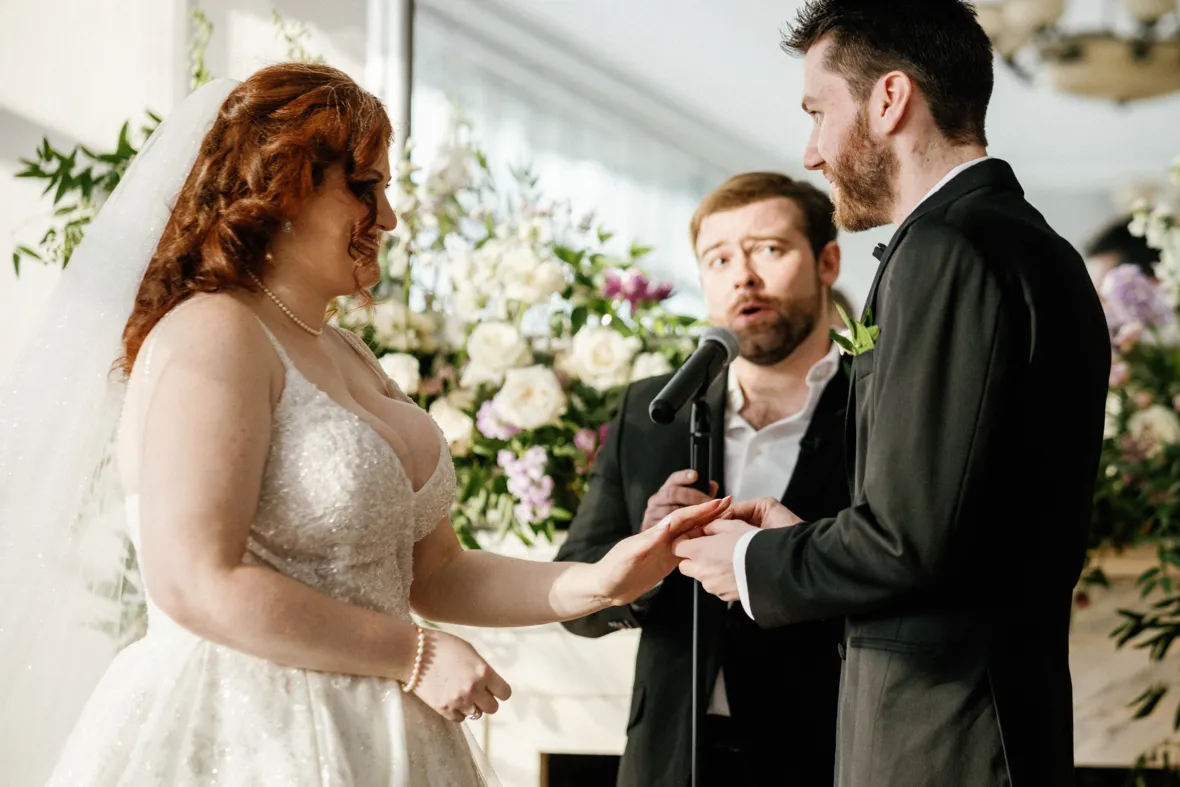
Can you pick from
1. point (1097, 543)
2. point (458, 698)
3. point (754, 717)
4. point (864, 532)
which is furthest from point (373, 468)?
point (1097, 543)

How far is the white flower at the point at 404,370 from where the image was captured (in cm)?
315

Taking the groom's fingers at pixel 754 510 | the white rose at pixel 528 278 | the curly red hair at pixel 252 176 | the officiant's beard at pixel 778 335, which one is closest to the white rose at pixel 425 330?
the white rose at pixel 528 278

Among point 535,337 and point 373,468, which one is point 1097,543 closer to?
point 535,337

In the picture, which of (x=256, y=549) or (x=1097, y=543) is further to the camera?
(x=1097, y=543)

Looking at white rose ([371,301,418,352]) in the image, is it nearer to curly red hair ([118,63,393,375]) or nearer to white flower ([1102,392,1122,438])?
curly red hair ([118,63,393,375])

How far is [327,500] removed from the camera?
5.38 ft

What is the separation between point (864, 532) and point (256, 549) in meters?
0.81

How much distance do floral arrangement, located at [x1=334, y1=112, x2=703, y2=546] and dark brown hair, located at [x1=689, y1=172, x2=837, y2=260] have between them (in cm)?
49

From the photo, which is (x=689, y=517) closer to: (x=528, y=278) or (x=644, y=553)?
(x=644, y=553)

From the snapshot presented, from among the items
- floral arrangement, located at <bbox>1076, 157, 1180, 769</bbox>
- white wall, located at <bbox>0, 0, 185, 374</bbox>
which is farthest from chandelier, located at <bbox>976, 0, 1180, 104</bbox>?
white wall, located at <bbox>0, 0, 185, 374</bbox>

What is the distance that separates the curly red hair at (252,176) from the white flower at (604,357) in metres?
1.42

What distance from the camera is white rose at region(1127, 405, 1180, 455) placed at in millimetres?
3002

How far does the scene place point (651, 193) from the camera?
3689mm

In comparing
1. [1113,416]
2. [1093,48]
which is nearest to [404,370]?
[1113,416]
